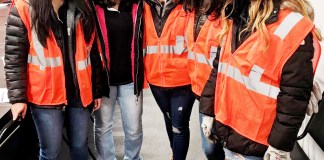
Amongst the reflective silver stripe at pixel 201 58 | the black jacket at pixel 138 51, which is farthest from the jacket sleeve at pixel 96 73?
the reflective silver stripe at pixel 201 58

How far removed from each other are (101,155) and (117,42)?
0.80m

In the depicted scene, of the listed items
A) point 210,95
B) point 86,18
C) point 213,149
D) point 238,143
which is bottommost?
point 213,149

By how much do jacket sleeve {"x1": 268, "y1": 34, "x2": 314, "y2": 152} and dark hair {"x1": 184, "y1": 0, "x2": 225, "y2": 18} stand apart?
516 millimetres

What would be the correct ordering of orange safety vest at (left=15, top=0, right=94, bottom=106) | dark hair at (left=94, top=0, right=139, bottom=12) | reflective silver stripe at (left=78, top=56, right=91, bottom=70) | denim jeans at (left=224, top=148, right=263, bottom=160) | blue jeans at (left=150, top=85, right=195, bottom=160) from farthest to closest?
blue jeans at (left=150, top=85, right=195, bottom=160) < dark hair at (left=94, top=0, right=139, bottom=12) < reflective silver stripe at (left=78, top=56, right=91, bottom=70) < orange safety vest at (left=15, top=0, right=94, bottom=106) < denim jeans at (left=224, top=148, right=263, bottom=160)

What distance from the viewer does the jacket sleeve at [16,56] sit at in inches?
56.4

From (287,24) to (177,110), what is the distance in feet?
2.98

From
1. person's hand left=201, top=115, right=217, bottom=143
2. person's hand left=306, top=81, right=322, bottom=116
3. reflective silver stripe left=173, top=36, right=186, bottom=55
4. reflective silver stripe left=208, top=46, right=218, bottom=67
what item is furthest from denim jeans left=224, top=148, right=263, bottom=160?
reflective silver stripe left=173, top=36, right=186, bottom=55

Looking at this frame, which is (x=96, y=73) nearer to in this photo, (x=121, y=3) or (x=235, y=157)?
(x=121, y=3)

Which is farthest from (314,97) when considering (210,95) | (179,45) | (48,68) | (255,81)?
(48,68)

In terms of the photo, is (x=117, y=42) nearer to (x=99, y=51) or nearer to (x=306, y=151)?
(x=99, y=51)

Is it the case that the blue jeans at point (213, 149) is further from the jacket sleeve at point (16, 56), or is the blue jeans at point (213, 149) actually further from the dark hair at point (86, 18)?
the jacket sleeve at point (16, 56)

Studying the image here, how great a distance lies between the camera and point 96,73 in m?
1.74

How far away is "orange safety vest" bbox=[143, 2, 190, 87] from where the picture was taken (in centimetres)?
175

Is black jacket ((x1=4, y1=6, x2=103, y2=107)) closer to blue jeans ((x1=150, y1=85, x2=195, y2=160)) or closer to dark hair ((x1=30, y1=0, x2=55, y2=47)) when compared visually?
dark hair ((x1=30, y1=0, x2=55, y2=47))
